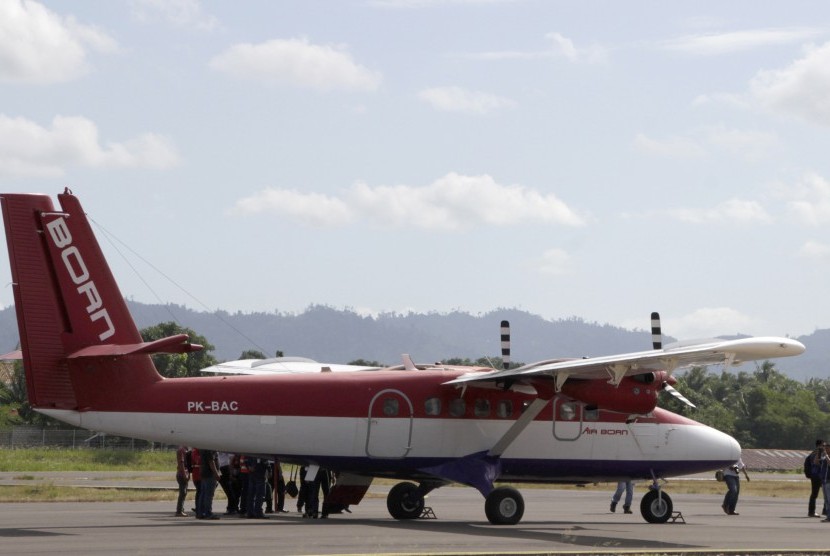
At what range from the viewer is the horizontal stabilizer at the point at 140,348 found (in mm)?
20766

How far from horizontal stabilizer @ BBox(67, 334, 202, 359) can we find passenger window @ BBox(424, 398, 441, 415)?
579 centimetres

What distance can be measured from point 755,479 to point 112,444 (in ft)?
125

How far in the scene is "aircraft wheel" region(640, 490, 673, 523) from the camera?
88.2 feet

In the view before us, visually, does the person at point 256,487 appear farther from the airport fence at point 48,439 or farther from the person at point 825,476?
the airport fence at point 48,439

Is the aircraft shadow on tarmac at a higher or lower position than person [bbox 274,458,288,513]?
lower

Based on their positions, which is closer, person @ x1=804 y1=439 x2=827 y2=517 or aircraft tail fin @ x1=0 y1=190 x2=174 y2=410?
aircraft tail fin @ x1=0 y1=190 x2=174 y2=410

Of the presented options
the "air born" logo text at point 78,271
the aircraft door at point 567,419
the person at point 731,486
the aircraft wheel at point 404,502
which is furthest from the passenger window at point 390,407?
Result: the person at point 731,486

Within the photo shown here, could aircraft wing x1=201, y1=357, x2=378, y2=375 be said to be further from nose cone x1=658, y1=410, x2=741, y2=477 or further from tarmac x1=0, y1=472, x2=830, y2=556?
nose cone x1=658, y1=410, x2=741, y2=477

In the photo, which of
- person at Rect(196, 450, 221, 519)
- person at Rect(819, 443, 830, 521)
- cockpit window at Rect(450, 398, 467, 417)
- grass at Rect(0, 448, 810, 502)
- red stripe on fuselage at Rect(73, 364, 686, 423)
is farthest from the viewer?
grass at Rect(0, 448, 810, 502)

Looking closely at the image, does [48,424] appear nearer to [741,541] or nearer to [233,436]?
[233,436]

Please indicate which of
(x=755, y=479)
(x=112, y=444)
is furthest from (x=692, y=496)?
(x=112, y=444)

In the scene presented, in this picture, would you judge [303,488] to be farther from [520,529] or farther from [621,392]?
[621,392]

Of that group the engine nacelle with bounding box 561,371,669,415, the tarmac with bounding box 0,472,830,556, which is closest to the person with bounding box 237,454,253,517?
the tarmac with bounding box 0,472,830,556

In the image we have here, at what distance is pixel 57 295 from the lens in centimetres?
2252
